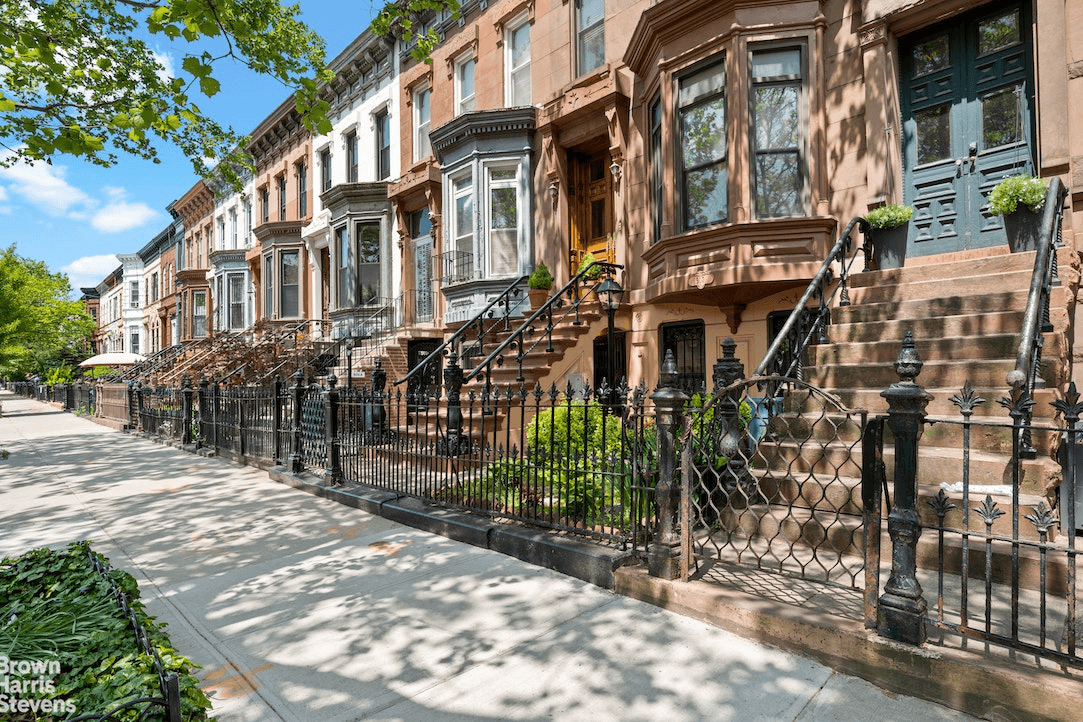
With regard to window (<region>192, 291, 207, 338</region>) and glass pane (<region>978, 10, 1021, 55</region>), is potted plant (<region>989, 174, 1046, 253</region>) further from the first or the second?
window (<region>192, 291, 207, 338</region>)

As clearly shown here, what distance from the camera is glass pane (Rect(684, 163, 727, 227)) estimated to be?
8.69 metres

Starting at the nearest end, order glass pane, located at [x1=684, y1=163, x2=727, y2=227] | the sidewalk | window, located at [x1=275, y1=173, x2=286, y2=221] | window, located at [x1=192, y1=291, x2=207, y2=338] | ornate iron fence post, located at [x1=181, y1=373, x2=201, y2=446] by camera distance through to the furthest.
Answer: the sidewalk < glass pane, located at [x1=684, y1=163, x2=727, y2=227] < ornate iron fence post, located at [x1=181, y1=373, x2=201, y2=446] < window, located at [x1=275, y1=173, x2=286, y2=221] < window, located at [x1=192, y1=291, x2=207, y2=338]

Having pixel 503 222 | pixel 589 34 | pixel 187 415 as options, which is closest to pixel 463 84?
pixel 589 34

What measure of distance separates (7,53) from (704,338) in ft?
37.0

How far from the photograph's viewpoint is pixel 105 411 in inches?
816

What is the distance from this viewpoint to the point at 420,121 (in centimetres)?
1645

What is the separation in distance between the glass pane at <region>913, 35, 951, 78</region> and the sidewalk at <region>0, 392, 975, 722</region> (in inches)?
315

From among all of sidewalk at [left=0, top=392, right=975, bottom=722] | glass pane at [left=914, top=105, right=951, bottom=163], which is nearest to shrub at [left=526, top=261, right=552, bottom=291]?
sidewalk at [left=0, top=392, right=975, bottom=722]

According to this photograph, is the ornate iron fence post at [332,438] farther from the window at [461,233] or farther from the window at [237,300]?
the window at [237,300]

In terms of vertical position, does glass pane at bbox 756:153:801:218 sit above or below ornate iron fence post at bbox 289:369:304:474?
above

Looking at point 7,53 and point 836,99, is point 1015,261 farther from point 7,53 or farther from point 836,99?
point 7,53

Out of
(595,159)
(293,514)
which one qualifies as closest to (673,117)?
(595,159)

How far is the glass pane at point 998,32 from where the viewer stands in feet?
22.5

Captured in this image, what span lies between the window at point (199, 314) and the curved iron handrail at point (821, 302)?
31.1 m
